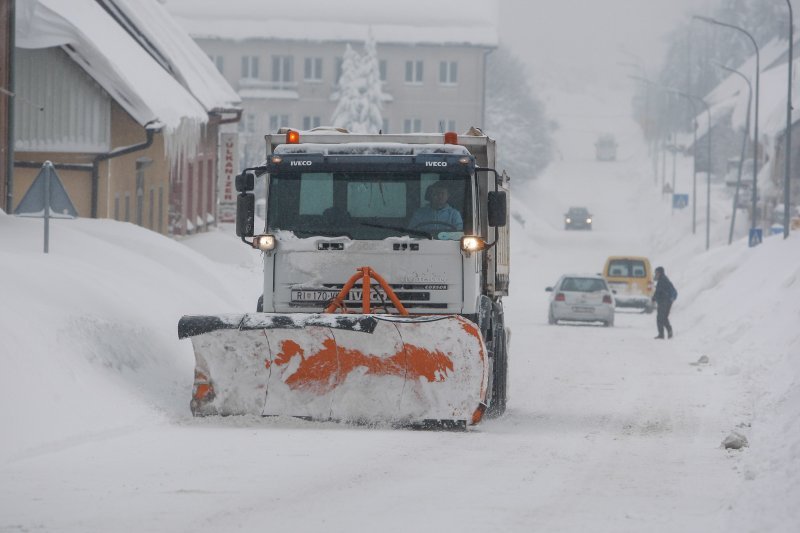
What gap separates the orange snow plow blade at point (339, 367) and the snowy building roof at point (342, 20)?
81.3m

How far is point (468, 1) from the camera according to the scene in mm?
99375

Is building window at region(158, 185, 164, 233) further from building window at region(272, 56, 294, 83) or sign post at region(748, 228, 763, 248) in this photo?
building window at region(272, 56, 294, 83)

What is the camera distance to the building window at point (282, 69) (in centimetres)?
9775

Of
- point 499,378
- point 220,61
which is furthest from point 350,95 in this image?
point 499,378

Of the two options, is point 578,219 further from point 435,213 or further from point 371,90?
point 435,213

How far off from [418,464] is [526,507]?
78.9 inches

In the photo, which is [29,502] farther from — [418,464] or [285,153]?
[285,153]

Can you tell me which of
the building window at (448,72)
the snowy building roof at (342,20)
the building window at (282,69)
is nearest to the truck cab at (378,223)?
the building window at (448,72)

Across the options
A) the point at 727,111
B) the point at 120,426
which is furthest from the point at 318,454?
the point at 727,111

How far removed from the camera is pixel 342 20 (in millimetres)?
98500

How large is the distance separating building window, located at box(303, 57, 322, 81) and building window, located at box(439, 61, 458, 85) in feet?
26.1

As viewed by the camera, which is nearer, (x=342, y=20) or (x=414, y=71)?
(x=414, y=71)

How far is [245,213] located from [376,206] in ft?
4.05

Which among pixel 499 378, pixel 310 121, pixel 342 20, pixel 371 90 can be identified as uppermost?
pixel 342 20
